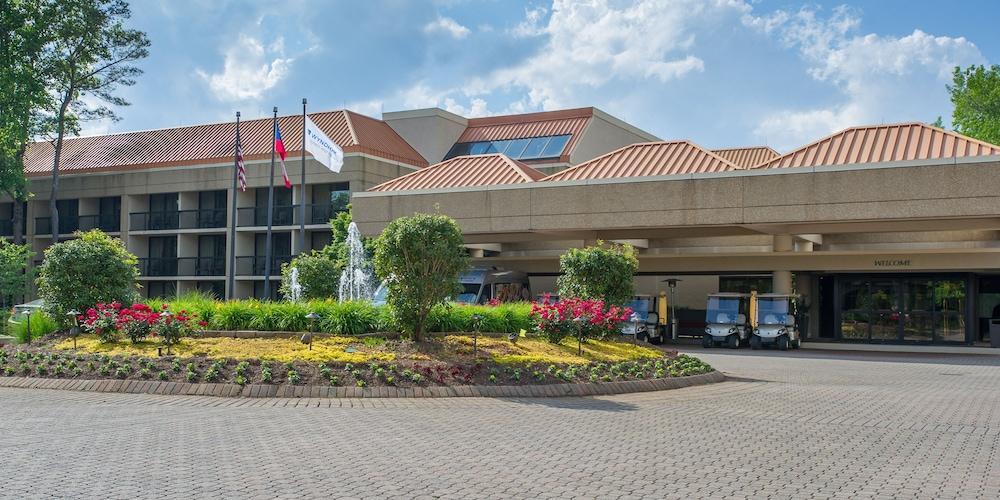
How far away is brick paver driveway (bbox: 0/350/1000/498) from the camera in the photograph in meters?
8.05

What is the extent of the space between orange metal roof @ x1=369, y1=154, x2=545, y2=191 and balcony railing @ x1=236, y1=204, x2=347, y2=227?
6613mm

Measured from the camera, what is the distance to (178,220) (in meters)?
48.9

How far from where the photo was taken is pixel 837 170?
28.7 meters

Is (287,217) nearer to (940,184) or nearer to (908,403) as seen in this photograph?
(940,184)

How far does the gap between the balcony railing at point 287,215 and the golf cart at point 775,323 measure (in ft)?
62.4

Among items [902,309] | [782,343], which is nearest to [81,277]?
[782,343]

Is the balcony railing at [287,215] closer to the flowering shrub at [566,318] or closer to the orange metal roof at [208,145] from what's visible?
the orange metal roof at [208,145]

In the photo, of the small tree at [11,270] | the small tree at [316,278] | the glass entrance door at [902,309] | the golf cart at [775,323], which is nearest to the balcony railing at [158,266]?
the small tree at [11,270]

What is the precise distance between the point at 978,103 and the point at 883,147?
1291 inches

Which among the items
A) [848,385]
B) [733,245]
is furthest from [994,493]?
[733,245]

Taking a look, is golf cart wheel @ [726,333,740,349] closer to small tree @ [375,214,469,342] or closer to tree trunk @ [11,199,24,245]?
small tree @ [375,214,469,342]

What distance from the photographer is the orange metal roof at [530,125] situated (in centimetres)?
4909

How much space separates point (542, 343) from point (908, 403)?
6.83m

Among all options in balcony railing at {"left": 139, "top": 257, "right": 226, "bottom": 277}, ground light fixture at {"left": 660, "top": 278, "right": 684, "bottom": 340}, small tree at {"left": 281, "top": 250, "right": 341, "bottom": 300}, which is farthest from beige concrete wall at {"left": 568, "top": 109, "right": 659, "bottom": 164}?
small tree at {"left": 281, "top": 250, "right": 341, "bottom": 300}
